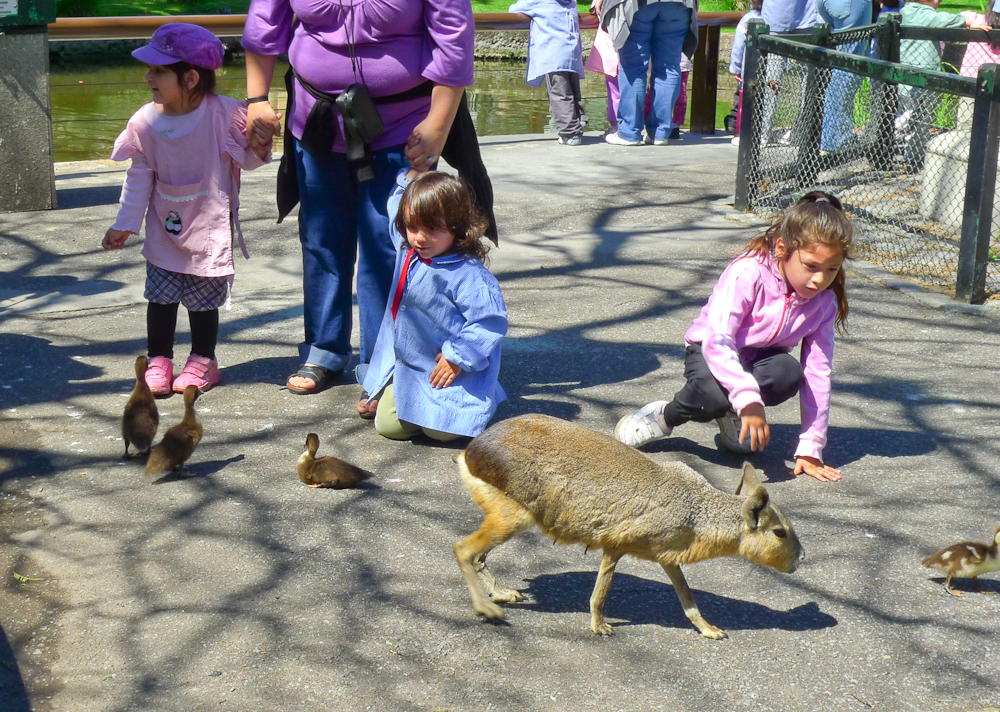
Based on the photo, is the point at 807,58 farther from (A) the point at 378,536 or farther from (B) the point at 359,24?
(A) the point at 378,536

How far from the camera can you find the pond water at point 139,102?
13.3 meters

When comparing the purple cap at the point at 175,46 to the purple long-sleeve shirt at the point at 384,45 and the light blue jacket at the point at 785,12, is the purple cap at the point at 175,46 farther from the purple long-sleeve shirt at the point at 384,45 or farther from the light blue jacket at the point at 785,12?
the light blue jacket at the point at 785,12

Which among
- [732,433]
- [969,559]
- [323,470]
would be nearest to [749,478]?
[969,559]

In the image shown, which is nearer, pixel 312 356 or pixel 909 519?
pixel 909 519

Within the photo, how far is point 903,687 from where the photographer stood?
309cm

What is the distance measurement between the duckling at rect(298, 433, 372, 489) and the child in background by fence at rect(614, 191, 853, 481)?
1131 millimetres

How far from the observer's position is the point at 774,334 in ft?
14.2

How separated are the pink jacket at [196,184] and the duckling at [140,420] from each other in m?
0.79

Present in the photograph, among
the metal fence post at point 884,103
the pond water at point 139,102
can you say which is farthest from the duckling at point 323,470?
the pond water at point 139,102

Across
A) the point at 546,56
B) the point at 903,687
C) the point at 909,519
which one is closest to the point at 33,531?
the point at 903,687

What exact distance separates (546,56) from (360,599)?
8586mm

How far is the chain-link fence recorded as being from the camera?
7.92m

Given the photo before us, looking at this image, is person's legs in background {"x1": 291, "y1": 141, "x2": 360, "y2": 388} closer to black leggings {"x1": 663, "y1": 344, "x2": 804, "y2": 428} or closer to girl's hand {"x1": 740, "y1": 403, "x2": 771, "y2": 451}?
black leggings {"x1": 663, "y1": 344, "x2": 804, "y2": 428}

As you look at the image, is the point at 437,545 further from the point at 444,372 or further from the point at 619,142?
the point at 619,142
